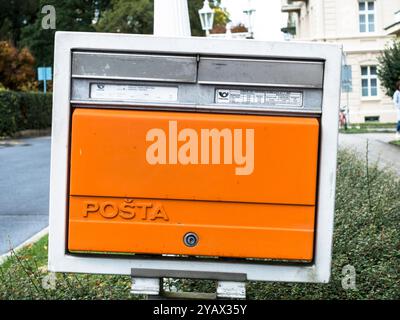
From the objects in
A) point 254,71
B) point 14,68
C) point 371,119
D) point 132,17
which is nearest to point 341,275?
point 254,71

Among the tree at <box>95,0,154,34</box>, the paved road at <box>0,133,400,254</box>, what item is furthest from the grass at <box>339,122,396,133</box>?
A: the tree at <box>95,0,154,34</box>

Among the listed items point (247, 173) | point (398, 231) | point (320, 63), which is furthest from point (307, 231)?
point (398, 231)

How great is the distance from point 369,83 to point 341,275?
45442 mm

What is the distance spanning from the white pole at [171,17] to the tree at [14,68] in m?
35.0

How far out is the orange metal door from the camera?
4.16 meters

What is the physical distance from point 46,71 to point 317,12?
15200 millimetres

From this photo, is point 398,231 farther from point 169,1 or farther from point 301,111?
point 301,111

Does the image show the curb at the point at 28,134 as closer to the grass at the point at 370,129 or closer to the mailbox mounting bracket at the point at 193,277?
the grass at the point at 370,129

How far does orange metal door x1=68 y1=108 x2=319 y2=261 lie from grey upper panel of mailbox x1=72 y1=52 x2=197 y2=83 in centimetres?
17

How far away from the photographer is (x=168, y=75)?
4188 millimetres

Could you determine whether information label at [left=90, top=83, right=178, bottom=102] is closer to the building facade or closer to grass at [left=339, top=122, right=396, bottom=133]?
grass at [left=339, top=122, right=396, bottom=133]

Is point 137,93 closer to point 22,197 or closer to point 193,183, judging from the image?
point 193,183

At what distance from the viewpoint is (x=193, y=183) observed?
166 inches

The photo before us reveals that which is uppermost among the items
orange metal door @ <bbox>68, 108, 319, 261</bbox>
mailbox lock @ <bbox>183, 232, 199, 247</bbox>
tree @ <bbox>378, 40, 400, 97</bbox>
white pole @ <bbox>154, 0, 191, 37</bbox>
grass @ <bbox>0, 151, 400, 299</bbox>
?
tree @ <bbox>378, 40, 400, 97</bbox>
